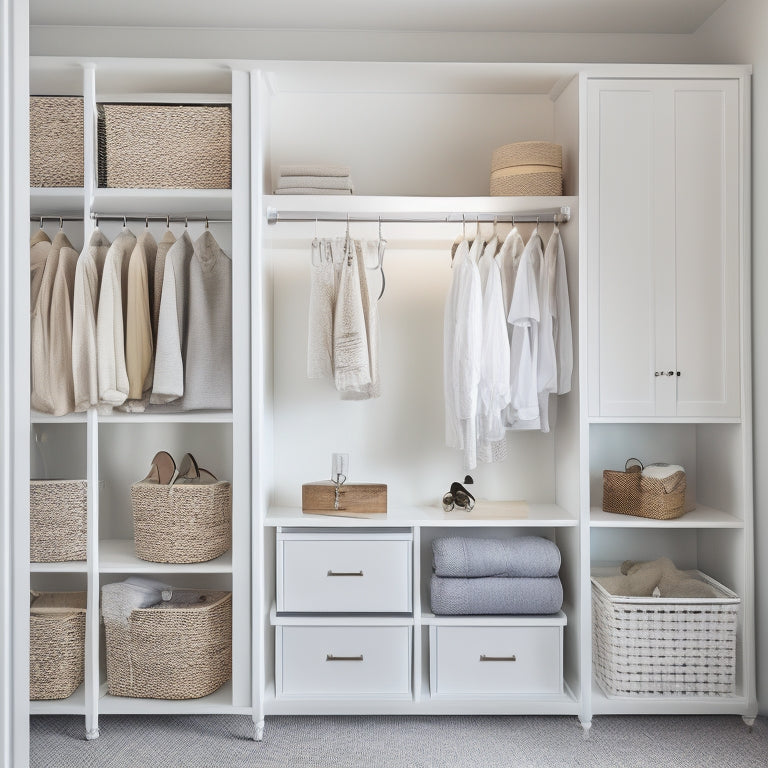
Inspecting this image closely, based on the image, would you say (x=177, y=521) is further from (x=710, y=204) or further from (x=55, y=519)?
(x=710, y=204)

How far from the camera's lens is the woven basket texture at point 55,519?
8.68 ft

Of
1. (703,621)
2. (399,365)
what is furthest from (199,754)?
(703,621)

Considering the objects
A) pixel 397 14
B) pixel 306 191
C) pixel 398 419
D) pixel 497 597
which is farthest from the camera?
pixel 398 419

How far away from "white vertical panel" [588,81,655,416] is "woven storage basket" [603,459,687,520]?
10.9 inches

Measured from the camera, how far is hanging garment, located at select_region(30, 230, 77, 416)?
2.62 m

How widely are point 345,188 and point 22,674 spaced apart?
2218 millimetres

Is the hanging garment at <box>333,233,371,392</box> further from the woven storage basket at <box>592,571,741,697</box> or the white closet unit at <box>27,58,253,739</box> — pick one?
the woven storage basket at <box>592,571,741,697</box>

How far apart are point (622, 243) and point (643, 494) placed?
970mm

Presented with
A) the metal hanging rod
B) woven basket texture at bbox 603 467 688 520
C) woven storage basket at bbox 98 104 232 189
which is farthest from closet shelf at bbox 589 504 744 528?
woven storage basket at bbox 98 104 232 189

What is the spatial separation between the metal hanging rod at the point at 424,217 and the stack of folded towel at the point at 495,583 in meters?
1.29

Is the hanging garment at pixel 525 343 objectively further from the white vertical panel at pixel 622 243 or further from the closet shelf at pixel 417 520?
the closet shelf at pixel 417 520

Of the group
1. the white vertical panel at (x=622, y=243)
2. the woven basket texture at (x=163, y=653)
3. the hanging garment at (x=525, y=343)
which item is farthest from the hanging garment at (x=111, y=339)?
the white vertical panel at (x=622, y=243)

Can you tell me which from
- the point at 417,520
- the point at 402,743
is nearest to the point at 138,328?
the point at 417,520

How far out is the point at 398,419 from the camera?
315 centimetres
